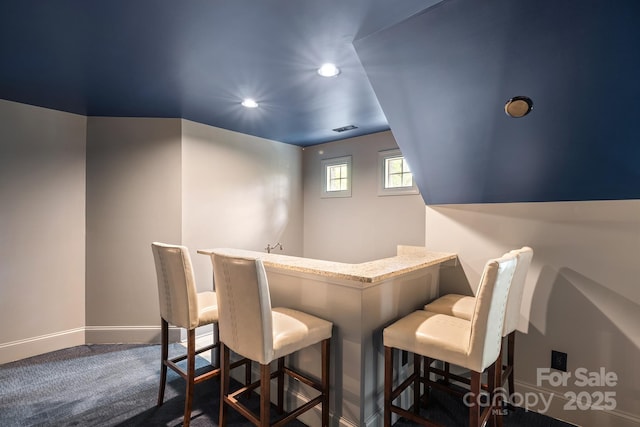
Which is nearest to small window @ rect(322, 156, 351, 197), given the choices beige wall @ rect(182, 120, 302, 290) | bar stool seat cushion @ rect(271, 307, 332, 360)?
beige wall @ rect(182, 120, 302, 290)

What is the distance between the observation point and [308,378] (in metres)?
2.02

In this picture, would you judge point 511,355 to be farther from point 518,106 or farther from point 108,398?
point 108,398

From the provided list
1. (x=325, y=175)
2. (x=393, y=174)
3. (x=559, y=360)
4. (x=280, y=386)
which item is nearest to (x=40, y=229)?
(x=280, y=386)

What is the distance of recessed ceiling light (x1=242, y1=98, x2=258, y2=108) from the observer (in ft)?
9.48

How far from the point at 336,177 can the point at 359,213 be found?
0.66 m

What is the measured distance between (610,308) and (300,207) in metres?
3.59

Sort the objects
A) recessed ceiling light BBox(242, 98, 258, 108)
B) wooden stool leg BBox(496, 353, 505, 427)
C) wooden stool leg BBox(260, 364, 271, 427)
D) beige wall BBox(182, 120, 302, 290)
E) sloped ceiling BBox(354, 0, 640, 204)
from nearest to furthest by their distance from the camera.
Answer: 1. sloped ceiling BBox(354, 0, 640, 204)
2. wooden stool leg BBox(260, 364, 271, 427)
3. wooden stool leg BBox(496, 353, 505, 427)
4. recessed ceiling light BBox(242, 98, 258, 108)
5. beige wall BBox(182, 120, 302, 290)

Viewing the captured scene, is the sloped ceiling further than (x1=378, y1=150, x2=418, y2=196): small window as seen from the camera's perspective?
No

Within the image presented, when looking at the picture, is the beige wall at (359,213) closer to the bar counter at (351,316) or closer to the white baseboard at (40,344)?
the bar counter at (351,316)

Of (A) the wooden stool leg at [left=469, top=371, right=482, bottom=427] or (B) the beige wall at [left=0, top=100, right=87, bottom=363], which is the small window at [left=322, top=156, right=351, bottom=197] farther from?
(A) the wooden stool leg at [left=469, top=371, right=482, bottom=427]

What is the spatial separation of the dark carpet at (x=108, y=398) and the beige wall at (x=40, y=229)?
291 mm

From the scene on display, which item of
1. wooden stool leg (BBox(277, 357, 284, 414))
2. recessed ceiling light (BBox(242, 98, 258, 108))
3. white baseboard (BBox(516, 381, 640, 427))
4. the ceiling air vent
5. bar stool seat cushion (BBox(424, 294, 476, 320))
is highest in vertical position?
recessed ceiling light (BBox(242, 98, 258, 108))

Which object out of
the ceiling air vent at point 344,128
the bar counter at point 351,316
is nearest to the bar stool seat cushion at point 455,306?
the bar counter at point 351,316

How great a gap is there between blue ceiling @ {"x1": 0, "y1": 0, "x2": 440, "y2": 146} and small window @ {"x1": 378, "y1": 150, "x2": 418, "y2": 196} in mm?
700
